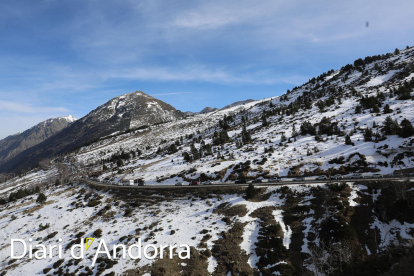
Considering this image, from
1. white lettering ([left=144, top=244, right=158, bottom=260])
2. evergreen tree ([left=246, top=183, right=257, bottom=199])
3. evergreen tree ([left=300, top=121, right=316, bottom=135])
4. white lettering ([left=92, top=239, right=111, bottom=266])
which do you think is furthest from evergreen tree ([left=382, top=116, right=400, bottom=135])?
white lettering ([left=92, top=239, right=111, bottom=266])

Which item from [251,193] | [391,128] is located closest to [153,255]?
A: [251,193]

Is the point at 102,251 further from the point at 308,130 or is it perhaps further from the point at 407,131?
the point at 407,131

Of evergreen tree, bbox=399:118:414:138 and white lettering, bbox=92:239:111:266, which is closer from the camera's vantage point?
white lettering, bbox=92:239:111:266

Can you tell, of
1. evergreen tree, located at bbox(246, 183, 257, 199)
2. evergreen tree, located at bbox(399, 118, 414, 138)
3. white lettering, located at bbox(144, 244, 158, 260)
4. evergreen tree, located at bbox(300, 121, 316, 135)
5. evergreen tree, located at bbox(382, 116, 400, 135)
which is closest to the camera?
white lettering, located at bbox(144, 244, 158, 260)

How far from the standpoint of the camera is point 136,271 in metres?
29.1

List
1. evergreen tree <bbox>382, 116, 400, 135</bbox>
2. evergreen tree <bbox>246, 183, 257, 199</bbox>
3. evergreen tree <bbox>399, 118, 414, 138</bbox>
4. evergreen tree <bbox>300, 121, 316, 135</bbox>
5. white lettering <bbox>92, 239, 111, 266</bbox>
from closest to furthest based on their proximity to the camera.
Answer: white lettering <bbox>92, 239, 111, 266</bbox> → evergreen tree <bbox>246, 183, 257, 199</bbox> → evergreen tree <bbox>399, 118, 414, 138</bbox> → evergreen tree <bbox>382, 116, 400, 135</bbox> → evergreen tree <bbox>300, 121, 316, 135</bbox>

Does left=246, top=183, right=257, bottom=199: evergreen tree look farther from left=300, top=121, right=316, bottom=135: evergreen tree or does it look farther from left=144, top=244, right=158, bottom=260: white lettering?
left=300, top=121, right=316, bottom=135: evergreen tree

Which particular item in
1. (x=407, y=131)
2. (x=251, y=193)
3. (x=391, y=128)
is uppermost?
(x=391, y=128)

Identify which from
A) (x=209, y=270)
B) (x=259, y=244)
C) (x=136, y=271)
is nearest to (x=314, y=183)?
(x=259, y=244)

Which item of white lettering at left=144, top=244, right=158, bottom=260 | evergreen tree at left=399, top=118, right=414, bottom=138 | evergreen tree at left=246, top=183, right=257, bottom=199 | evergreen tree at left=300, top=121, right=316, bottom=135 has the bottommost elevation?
white lettering at left=144, top=244, right=158, bottom=260

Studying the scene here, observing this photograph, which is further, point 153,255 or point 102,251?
point 102,251

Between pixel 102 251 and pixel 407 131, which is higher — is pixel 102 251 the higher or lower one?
the lower one

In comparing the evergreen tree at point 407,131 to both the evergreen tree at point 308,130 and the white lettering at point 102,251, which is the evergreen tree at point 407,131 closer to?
the evergreen tree at point 308,130

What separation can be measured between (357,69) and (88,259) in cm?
24948
